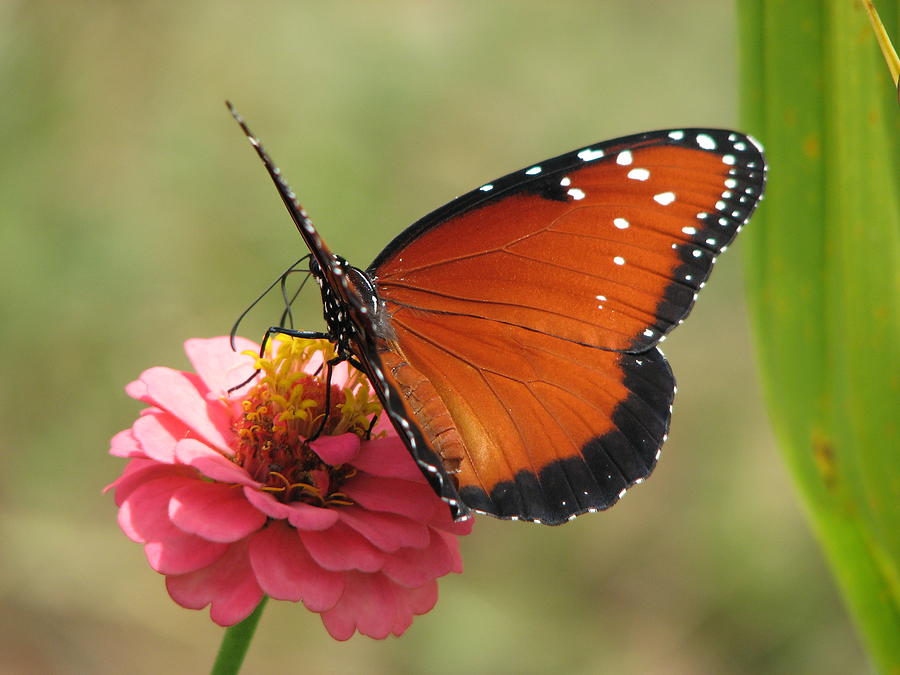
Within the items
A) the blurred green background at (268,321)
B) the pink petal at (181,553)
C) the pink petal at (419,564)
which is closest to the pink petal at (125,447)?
the pink petal at (181,553)

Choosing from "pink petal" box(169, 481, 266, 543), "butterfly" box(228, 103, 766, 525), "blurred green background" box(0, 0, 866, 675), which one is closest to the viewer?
"pink petal" box(169, 481, 266, 543)

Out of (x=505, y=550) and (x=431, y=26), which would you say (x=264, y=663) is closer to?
(x=505, y=550)

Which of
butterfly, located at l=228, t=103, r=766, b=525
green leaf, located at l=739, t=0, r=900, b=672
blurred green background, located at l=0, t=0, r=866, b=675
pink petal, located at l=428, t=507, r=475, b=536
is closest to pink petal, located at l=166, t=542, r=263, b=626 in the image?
pink petal, located at l=428, t=507, r=475, b=536

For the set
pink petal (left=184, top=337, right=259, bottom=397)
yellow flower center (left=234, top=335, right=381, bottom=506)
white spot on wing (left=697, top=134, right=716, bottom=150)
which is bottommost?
yellow flower center (left=234, top=335, right=381, bottom=506)

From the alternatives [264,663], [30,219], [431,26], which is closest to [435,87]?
[431,26]

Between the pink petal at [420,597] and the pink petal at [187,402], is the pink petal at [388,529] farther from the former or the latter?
the pink petal at [187,402]

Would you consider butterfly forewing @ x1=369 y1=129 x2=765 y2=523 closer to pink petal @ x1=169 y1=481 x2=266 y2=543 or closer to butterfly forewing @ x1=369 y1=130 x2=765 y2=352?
butterfly forewing @ x1=369 y1=130 x2=765 y2=352

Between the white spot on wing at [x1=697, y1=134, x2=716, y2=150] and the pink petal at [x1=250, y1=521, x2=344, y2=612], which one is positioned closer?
the pink petal at [x1=250, y1=521, x2=344, y2=612]
